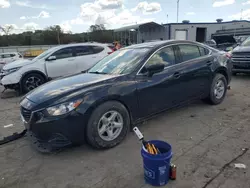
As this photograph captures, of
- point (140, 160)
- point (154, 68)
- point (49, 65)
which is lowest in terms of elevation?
point (140, 160)

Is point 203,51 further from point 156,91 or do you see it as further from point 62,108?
point 62,108

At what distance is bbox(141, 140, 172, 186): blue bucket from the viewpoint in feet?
7.64

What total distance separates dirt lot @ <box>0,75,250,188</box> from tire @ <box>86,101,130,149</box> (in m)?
0.13

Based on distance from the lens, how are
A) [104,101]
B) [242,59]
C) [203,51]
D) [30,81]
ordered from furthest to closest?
1. [242,59]
2. [30,81]
3. [203,51]
4. [104,101]

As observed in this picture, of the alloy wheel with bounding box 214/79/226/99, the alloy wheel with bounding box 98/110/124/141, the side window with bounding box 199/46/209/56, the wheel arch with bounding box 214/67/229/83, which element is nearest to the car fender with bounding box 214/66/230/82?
the wheel arch with bounding box 214/67/229/83

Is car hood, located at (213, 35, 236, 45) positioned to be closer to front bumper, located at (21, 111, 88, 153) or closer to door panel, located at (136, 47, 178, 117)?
door panel, located at (136, 47, 178, 117)

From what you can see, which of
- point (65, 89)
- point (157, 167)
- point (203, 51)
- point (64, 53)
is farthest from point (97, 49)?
point (157, 167)

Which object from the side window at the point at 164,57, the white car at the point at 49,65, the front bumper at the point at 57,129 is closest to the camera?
the front bumper at the point at 57,129

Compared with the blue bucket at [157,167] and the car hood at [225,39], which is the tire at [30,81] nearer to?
the blue bucket at [157,167]

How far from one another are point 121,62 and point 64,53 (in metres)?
4.63

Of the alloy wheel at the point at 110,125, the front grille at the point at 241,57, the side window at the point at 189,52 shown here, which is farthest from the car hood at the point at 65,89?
the front grille at the point at 241,57

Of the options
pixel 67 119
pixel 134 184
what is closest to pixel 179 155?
pixel 134 184

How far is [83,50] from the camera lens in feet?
27.9

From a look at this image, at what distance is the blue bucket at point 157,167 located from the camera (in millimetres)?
2328
